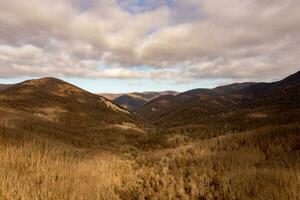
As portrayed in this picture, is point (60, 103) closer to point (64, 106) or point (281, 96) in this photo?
point (64, 106)

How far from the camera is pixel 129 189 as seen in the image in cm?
874

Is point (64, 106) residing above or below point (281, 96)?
below

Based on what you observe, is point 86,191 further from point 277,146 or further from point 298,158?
point 277,146

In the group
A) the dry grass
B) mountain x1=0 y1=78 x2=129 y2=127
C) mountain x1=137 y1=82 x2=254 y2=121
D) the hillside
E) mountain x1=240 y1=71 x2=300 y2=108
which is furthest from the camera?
mountain x1=137 y1=82 x2=254 y2=121

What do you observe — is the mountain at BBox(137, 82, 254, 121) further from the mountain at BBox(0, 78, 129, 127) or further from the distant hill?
the mountain at BBox(0, 78, 129, 127)

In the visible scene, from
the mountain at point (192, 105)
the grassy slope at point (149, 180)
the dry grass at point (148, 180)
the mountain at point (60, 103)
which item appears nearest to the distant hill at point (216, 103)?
the mountain at point (192, 105)

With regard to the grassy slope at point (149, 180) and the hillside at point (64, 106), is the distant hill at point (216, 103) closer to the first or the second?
the hillside at point (64, 106)

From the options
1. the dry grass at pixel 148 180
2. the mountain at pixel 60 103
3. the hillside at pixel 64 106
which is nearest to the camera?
the dry grass at pixel 148 180

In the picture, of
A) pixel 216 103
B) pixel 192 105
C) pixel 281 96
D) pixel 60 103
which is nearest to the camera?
pixel 60 103

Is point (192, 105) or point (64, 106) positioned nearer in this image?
point (64, 106)

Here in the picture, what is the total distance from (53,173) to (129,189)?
2.23 m

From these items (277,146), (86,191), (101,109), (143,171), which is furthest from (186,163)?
(101,109)

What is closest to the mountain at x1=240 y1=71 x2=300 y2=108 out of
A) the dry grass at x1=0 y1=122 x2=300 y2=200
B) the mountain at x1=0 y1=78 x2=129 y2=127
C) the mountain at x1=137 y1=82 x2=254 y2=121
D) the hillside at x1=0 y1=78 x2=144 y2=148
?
the mountain at x1=137 y1=82 x2=254 y2=121

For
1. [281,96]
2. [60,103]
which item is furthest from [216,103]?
[60,103]
